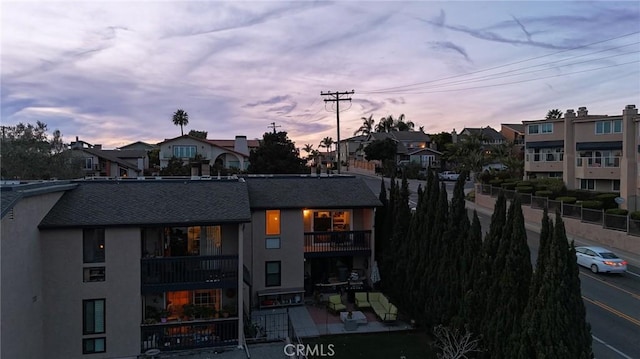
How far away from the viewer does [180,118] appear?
10006cm

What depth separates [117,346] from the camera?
16016 mm

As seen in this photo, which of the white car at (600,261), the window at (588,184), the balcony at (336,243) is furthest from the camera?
the window at (588,184)

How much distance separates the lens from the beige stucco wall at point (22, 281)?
41.4 feet

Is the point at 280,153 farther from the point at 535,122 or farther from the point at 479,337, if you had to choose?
the point at 479,337

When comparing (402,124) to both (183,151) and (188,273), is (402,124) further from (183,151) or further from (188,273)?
(188,273)

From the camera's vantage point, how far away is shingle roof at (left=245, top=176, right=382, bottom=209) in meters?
21.3

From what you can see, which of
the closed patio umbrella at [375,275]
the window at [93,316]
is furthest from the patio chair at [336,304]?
the window at [93,316]

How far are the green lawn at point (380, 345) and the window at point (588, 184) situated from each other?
35.0 metres

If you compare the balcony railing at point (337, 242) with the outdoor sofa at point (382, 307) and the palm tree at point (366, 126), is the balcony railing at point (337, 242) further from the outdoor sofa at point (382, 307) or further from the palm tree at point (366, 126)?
the palm tree at point (366, 126)

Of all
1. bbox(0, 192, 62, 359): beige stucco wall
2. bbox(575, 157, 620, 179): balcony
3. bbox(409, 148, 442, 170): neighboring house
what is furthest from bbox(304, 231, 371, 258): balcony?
bbox(409, 148, 442, 170): neighboring house

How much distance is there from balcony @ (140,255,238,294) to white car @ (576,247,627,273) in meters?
18.9

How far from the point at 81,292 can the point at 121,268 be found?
5.33ft

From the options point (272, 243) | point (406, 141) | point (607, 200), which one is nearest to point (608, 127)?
point (607, 200)

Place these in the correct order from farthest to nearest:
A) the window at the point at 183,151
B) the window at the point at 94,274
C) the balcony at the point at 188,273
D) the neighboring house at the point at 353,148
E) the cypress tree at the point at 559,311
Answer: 1. the neighboring house at the point at 353,148
2. the window at the point at 183,151
3. the balcony at the point at 188,273
4. the window at the point at 94,274
5. the cypress tree at the point at 559,311
